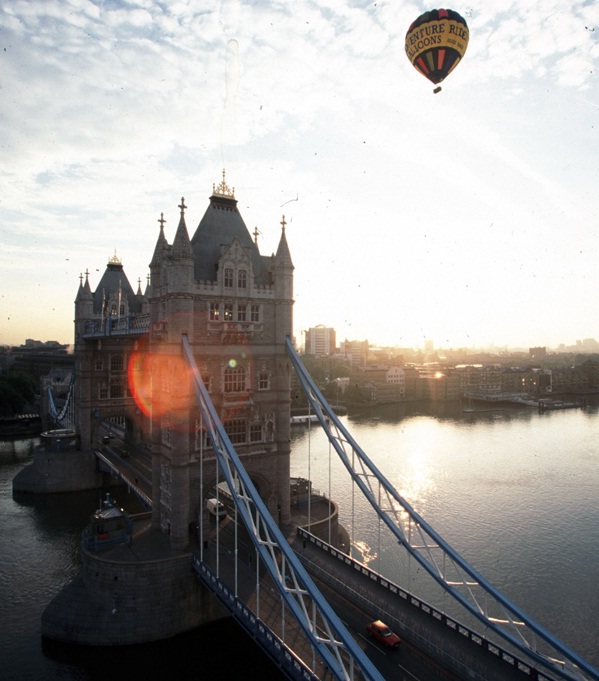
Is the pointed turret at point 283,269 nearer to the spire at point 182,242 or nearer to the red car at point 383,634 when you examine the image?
the spire at point 182,242

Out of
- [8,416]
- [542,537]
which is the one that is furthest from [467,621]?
[8,416]

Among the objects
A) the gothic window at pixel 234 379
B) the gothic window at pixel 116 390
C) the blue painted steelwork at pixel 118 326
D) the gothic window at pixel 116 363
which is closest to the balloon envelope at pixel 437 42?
the gothic window at pixel 234 379

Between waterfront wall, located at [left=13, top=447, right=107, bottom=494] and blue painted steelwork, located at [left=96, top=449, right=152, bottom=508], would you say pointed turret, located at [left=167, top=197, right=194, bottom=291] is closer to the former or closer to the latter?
blue painted steelwork, located at [left=96, top=449, right=152, bottom=508]

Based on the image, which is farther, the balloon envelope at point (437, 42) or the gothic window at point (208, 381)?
the gothic window at point (208, 381)

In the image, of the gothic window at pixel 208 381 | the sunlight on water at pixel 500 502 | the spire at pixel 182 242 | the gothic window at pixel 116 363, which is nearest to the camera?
the spire at pixel 182 242

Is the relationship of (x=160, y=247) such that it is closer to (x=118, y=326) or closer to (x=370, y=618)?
(x=118, y=326)

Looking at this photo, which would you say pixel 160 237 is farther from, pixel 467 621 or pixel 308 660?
pixel 467 621

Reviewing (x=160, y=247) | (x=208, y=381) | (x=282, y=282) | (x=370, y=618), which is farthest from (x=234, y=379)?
(x=370, y=618)
